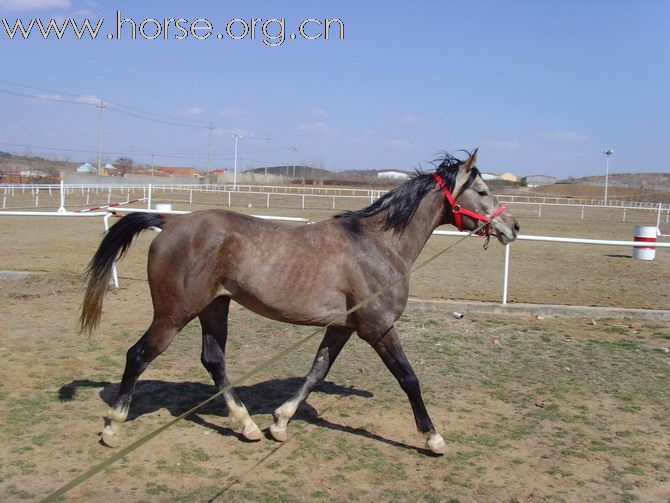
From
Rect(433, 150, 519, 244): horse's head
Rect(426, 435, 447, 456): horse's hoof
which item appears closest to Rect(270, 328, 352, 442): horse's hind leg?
Rect(426, 435, 447, 456): horse's hoof

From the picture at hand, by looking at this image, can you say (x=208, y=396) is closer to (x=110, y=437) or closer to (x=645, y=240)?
(x=110, y=437)

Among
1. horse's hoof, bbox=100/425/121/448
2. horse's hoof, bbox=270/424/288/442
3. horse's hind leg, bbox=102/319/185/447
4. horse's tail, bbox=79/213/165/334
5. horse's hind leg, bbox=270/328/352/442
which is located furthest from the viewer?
horse's tail, bbox=79/213/165/334

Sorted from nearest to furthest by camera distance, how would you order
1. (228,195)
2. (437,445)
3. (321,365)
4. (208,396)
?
(437,445) < (321,365) < (208,396) < (228,195)

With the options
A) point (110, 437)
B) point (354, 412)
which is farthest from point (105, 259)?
point (354, 412)

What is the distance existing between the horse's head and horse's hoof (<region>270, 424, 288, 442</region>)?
211 cm

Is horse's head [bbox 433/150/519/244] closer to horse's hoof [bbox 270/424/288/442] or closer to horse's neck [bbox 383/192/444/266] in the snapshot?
horse's neck [bbox 383/192/444/266]

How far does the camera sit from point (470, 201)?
4887 mm

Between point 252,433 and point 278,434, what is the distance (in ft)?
0.65

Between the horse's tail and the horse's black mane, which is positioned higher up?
the horse's black mane

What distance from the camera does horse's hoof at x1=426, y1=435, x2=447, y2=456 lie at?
4.38 m

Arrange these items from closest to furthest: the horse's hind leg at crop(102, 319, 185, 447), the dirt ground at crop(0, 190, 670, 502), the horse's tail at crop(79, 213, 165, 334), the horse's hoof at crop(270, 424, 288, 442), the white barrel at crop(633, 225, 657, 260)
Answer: the dirt ground at crop(0, 190, 670, 502) → the horse's hind leg at crop(102, 319, 185, 447) → the horse's hoof at crop(270, 424, 288, 442) → the horse's tail at crop(79, 213, 165, 334) → the white barrel at crop(633, 225, 657, 260)

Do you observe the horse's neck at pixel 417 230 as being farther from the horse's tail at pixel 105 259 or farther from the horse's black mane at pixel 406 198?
the horse's tail at pixel 105 259

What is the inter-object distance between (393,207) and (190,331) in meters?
3.71

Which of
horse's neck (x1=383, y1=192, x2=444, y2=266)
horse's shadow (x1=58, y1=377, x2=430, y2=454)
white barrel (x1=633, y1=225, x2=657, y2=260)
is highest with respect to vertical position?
horse's neck (x1=383, y1=192, x2=444, y2=266)
